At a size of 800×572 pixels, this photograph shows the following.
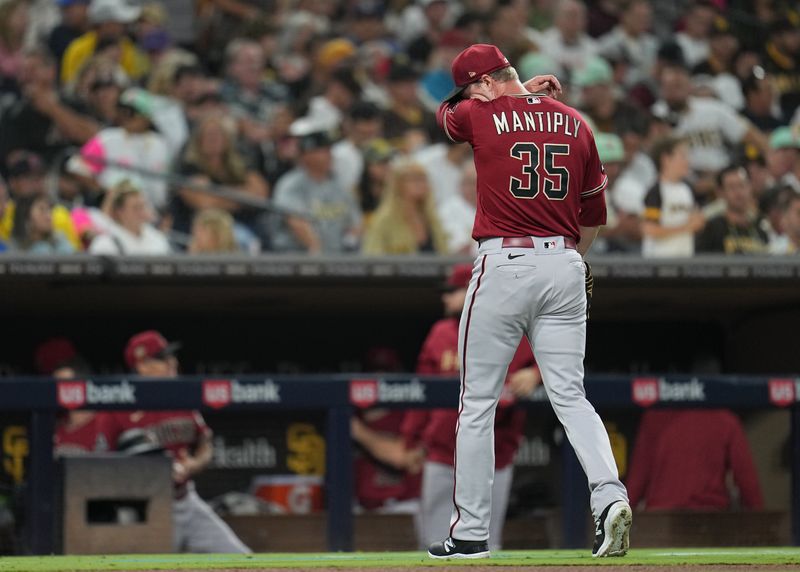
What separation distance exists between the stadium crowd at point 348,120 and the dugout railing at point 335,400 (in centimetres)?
160

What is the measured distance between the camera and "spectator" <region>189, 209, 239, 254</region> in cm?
834

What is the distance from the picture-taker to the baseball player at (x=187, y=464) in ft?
21.2

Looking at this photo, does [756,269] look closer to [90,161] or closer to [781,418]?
[781,418]

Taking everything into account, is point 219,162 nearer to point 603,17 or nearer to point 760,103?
point 760,103

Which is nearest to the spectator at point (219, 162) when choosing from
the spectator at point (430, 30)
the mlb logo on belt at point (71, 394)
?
the mlb logo on belt at point (71, 394)

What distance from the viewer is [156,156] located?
9453 millimetres

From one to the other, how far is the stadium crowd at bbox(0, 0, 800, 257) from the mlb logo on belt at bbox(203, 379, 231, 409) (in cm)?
167

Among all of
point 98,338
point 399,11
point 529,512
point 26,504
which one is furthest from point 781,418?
point 399,11

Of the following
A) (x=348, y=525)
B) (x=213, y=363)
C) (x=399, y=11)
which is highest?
(x=399, y=11)

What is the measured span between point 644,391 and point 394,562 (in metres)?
2.32

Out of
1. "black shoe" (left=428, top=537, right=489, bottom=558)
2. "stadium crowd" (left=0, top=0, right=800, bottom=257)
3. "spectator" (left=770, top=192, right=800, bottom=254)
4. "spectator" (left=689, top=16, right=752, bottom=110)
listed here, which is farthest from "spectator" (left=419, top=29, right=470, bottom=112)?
"black shoe" (left=428, top=537, right=489, bottom=558)

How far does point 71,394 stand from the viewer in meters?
6.46

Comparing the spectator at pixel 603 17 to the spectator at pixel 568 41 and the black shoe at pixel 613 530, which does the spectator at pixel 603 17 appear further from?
the black shoe at pixel 613 530

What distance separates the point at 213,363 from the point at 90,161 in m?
1.38
